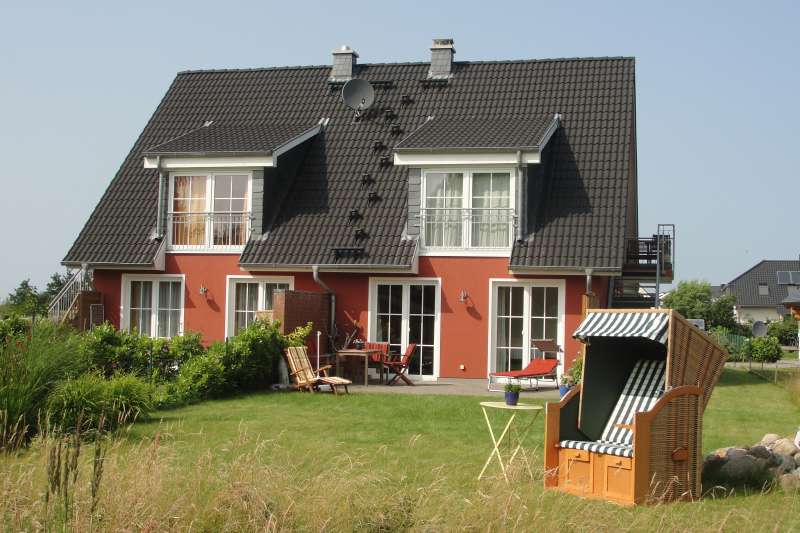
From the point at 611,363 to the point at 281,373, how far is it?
8469mm

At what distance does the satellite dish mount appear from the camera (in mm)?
24203

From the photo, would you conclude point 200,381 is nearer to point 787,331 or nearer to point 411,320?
point 411,320

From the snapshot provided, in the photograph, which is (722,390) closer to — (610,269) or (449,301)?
(610,269)

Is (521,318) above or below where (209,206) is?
below

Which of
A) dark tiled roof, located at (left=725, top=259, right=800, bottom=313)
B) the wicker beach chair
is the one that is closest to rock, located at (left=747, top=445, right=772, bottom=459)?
the wicker beach chair

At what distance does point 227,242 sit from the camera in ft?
73.7

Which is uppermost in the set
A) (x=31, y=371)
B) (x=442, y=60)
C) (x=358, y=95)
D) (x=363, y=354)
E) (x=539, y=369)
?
(x=442, y=60)

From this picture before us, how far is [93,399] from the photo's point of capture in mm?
12055

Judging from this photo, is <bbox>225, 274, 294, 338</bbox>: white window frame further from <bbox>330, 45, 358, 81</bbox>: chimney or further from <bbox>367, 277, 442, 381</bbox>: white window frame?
<bbox>330, 45, 358, 81</bbox>: chimney

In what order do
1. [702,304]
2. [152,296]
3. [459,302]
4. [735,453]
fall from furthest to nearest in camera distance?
[702,304] → [152,296] → [459,302] → [735,453]

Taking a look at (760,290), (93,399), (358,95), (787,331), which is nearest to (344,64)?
(358,95)

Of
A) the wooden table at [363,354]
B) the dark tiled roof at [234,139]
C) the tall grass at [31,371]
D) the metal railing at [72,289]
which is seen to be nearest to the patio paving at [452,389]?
the wooden table at [363,354]

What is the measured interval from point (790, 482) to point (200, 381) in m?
9.35

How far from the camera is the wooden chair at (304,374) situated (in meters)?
17.0
